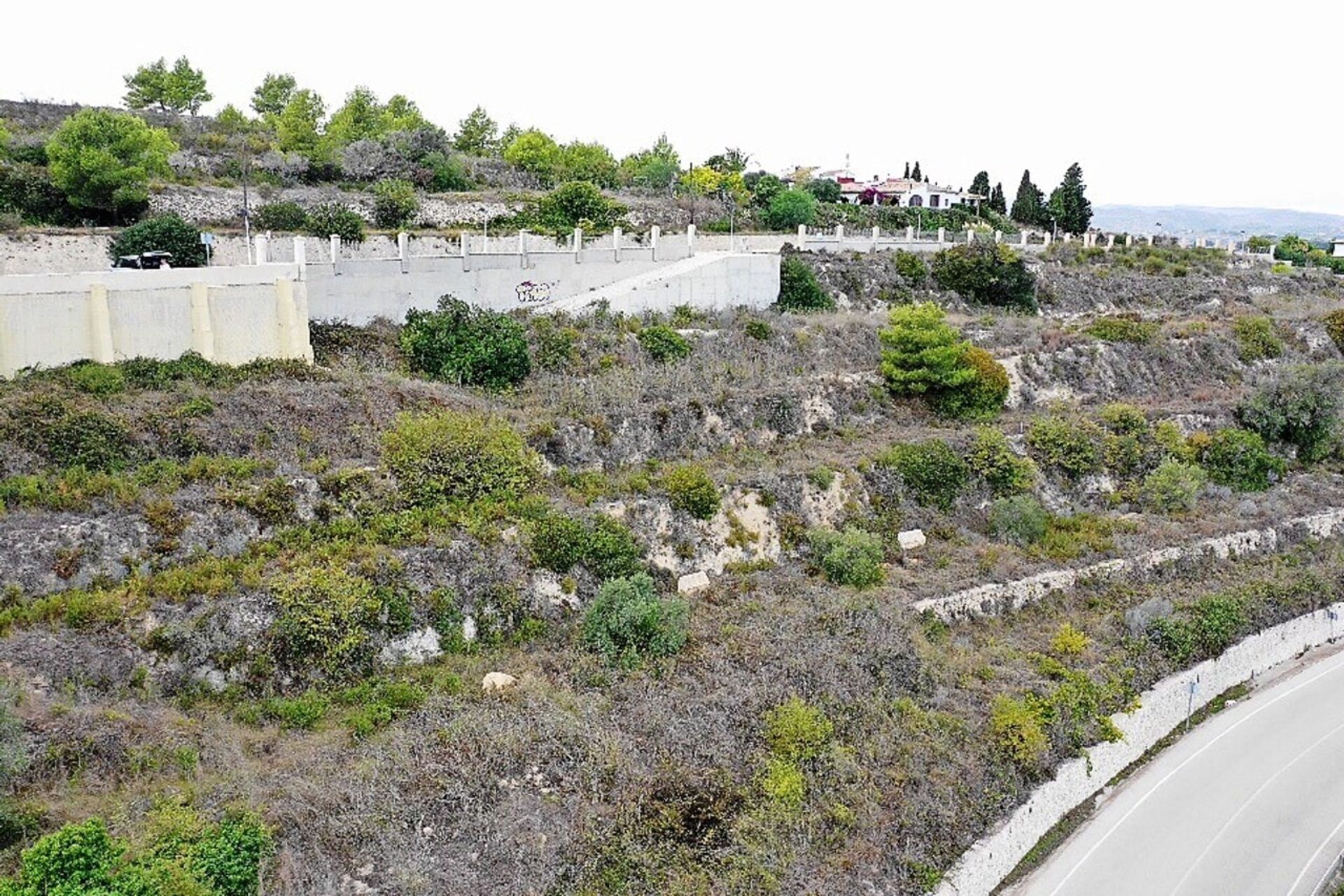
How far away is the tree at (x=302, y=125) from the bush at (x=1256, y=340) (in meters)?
36.9

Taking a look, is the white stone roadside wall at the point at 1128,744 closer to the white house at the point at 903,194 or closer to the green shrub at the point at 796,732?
the green shrub at the point at 796,732

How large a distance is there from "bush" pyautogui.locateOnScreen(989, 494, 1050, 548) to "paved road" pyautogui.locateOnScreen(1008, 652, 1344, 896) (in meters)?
5.23

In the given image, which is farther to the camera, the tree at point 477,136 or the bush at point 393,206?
the tree at point 477,136

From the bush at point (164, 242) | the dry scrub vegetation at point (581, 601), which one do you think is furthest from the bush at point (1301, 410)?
the bush at point (164, 242)

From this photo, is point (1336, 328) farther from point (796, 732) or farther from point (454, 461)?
point (454, 461)

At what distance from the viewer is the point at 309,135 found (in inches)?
1698

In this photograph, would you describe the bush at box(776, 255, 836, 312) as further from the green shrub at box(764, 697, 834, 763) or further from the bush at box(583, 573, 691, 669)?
the green shrub at box(764, 697, 834, 763)

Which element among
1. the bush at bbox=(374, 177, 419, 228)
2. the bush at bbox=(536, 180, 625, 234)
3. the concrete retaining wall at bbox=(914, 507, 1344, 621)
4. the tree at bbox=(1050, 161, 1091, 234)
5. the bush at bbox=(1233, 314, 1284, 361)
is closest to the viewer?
the concrete retaining wall at bbox=(914, 507, 1344, 621)

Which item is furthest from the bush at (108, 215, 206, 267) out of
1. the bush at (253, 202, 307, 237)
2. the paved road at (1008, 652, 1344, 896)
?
the paved road at (1008, 652, 1344, 896)

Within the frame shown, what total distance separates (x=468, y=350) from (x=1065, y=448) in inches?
583

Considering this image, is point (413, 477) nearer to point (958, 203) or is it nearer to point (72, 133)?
point (72, 133)

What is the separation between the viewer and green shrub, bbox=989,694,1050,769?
13.7 meters

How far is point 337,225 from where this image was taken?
93.5ft

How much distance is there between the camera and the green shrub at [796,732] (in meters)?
12.7
